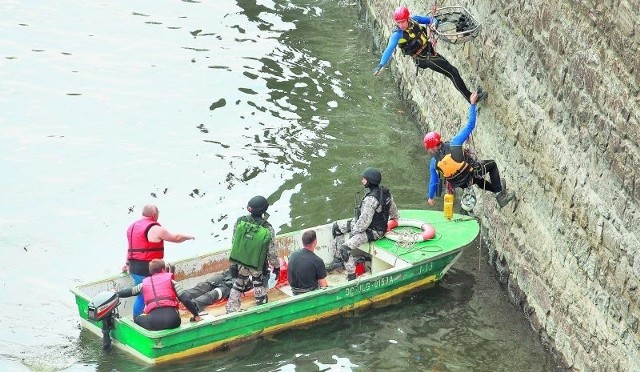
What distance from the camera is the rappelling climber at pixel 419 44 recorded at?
16.0 meters

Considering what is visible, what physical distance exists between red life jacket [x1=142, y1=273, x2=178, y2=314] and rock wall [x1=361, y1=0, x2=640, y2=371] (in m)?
4.91

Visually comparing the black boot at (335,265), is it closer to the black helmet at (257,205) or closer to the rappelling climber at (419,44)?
the black helmet at (257,205)

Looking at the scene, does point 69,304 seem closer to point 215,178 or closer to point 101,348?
point 101,348

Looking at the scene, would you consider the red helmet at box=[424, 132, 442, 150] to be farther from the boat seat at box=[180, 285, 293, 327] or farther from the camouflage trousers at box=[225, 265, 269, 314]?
the camouflage trousers at box=[225, 265, 269, 314]

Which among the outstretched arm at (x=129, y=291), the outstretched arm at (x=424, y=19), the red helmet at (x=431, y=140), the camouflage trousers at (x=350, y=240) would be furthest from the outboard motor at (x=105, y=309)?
the outstretched arm at (x=424, y=19)

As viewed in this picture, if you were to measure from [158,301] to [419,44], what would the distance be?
6.38 meters

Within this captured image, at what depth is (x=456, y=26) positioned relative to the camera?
16078 millimetres

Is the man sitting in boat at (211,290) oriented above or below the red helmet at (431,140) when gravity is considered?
below

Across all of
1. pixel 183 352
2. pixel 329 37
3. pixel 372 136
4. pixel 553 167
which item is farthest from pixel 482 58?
pixel 329 37

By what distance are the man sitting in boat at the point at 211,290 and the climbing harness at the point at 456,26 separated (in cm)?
496

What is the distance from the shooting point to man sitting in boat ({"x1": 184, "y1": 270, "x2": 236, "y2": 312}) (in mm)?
13844

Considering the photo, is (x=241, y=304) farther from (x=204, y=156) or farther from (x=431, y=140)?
(x=204, y=156)

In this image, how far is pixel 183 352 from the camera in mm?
12930

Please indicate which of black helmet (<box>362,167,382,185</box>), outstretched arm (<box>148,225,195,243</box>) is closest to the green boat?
outstretched arm (<box>148,225,195,243</box>)
